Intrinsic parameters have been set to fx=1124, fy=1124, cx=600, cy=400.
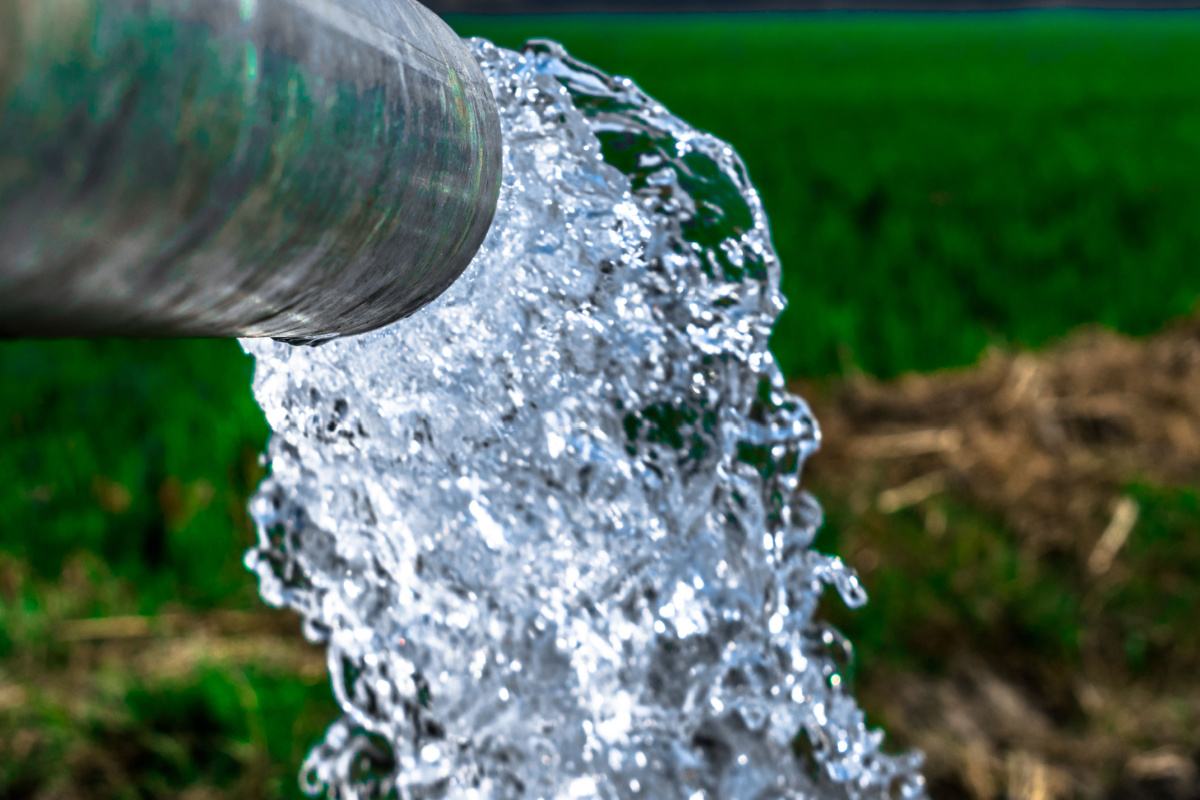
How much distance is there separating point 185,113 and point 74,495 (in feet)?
8.94

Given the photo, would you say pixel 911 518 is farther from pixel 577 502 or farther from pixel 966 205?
pixel 966 205

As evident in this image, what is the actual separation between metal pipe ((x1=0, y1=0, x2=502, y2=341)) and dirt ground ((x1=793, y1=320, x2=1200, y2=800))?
5.53ft

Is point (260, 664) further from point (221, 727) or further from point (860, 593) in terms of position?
point (860, 593)

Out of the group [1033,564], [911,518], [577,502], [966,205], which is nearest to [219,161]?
[577,502]

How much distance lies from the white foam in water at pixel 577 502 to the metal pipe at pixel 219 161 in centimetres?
31

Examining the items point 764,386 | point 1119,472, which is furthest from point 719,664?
point 1119,472

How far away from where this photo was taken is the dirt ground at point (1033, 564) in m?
1.95

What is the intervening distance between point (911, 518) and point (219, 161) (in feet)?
8.23

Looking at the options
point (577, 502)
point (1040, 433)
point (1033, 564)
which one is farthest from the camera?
point (1040, 433)

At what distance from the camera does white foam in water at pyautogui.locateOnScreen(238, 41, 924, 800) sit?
88 cm

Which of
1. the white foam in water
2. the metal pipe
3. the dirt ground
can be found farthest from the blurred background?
the metal pipe

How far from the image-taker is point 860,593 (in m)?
1.07

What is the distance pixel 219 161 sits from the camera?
34cm

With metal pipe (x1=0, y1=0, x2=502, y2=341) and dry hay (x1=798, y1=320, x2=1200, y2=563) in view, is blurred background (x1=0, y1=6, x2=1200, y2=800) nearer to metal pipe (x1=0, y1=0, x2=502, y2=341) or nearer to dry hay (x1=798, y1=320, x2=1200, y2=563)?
dry hay (x1=798, y1=320, x2=1200, y2=563)
